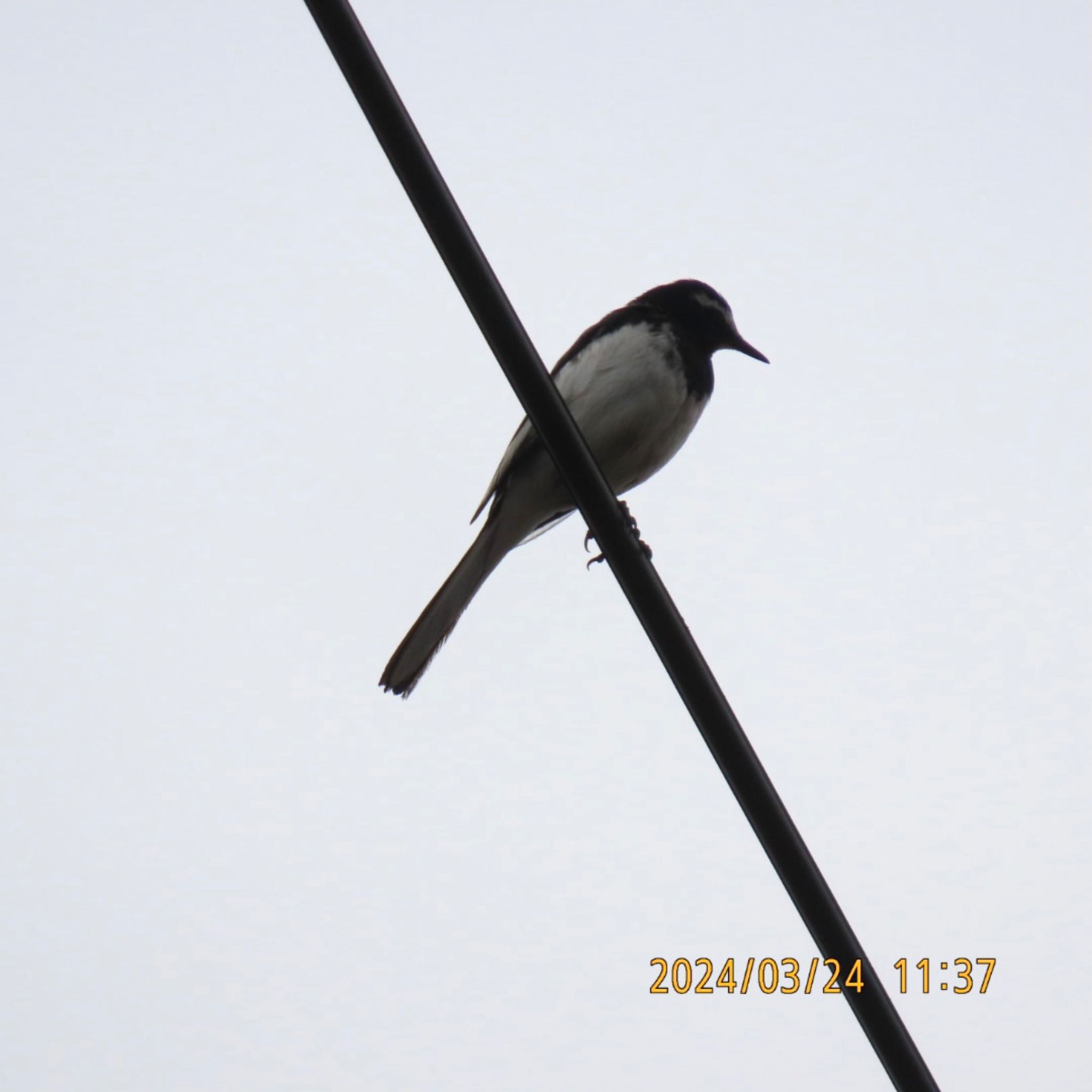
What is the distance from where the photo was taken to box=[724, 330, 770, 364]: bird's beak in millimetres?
4531

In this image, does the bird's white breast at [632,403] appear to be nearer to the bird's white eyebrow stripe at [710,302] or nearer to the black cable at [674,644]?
the bird's white eyebrow stripe at [710,302]

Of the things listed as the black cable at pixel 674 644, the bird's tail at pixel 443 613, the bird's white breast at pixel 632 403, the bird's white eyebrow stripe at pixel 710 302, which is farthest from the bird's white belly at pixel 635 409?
the black cable at pixel 674 644

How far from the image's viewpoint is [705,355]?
4180 millimetres

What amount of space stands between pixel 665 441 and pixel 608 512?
2.12 m

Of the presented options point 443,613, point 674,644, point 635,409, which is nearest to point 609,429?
point 635,409

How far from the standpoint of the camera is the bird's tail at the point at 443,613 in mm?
3242

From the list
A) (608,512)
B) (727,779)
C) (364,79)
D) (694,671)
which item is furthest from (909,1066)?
(364,79)

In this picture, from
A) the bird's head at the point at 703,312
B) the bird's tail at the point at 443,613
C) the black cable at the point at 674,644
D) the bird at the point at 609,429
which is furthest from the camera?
the bird's head at the point at 703,312

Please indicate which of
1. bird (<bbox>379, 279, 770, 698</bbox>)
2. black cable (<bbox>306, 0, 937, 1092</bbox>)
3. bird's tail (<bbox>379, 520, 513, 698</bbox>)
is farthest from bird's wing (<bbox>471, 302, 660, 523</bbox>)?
black cable (<bbox>306, 0, 937, 1092</bbox>)

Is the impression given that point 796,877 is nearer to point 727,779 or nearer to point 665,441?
point 727,779

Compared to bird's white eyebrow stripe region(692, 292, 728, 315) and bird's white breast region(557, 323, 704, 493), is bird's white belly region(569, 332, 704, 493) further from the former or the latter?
bird's white eyebrow stripe region(692, 292, 728, 315)

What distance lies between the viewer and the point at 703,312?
4465 millimetres

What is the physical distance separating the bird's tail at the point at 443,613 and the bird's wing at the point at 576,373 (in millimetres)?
143

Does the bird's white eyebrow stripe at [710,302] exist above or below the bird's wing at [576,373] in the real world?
above
